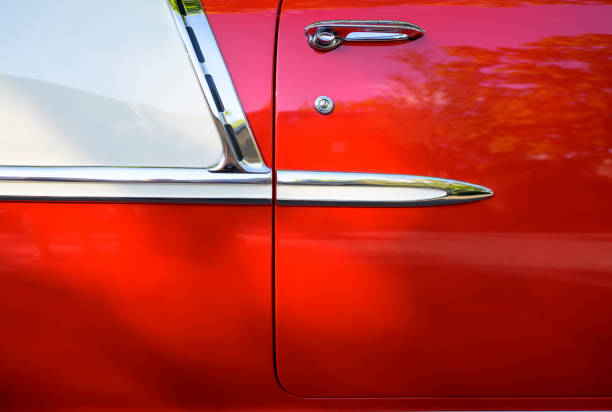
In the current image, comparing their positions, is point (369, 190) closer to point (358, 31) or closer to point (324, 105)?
point (324, 105)

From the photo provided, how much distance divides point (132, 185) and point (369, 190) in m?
0.44

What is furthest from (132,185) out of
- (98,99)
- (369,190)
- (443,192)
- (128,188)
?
(443,192)

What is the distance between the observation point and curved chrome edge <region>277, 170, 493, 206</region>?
0.93 meters

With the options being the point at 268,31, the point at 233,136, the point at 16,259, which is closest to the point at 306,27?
the point at 268,31

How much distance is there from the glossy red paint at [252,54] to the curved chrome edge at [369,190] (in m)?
0.07

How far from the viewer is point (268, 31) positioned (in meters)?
0.98

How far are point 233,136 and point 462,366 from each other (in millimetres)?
635

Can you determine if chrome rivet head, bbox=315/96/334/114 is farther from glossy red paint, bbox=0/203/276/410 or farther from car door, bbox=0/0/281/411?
glossy red paint, bbox=0/203/276/410

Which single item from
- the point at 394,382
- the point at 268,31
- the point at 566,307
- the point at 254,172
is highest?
the point at 268,31

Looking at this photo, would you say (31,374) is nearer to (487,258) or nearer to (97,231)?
(97,231)

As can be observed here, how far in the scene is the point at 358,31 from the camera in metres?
0.96

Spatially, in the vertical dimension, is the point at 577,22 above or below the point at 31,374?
above

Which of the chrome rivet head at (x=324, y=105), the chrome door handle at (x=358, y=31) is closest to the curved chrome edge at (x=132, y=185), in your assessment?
the chrome rivet head at (x=324, y=105)

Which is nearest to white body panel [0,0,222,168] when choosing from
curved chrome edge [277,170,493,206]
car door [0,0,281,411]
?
car door [0,0,281,411]
